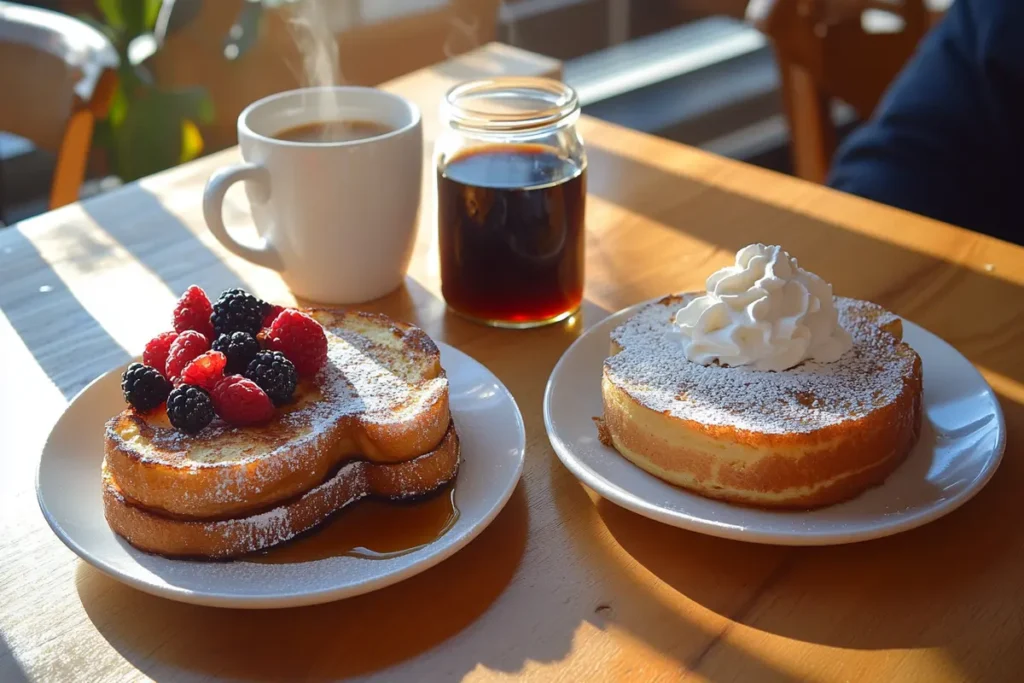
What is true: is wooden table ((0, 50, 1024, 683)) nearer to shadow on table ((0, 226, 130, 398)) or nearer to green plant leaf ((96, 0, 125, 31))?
shadow on table ((0, 226, 130, 398))

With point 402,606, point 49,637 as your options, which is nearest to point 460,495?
point 402,606

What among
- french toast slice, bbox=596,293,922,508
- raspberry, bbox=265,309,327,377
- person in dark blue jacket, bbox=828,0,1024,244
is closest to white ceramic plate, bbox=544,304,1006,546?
french toast slice, bbox=596,293,922,508

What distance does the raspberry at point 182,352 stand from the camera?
2.88 ft

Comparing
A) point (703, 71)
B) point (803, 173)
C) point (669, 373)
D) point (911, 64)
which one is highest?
point (669, 373)

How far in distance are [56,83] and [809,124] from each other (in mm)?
1531

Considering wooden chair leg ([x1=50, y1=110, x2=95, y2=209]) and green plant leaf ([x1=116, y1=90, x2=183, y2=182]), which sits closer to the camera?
wooden chair leg ([x1=50, y1=110, x2=95, y2=209])

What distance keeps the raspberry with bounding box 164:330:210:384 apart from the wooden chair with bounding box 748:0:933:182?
1.52 metres

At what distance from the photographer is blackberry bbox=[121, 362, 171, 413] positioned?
863 millimetres

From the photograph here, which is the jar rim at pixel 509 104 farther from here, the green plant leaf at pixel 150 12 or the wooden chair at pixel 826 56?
the green plant leaf at pixel 150 12

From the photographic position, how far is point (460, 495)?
Answer: 860mm

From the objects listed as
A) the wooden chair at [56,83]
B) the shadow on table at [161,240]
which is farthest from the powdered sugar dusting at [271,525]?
the wooden chair at [56,83]

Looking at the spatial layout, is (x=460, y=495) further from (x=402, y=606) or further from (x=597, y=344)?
(x=597, y=344)

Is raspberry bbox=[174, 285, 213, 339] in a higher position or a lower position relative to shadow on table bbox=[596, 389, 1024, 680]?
higher

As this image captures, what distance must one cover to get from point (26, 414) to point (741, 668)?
74 centimetres
